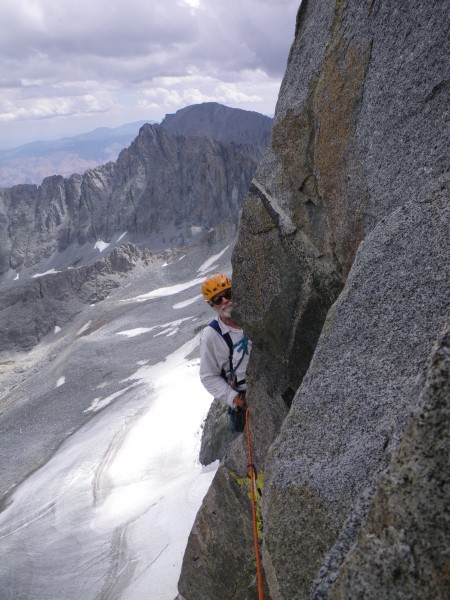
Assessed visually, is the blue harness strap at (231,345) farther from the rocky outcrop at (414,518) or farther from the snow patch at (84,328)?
the snow patch at (84,328)

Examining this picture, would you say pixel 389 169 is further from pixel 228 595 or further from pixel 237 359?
pixel 228 595

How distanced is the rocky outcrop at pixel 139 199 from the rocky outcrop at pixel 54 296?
3809 centimetres

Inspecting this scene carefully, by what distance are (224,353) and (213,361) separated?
1.07ft

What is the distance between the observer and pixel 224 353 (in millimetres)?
8859

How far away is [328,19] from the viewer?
7652 mm

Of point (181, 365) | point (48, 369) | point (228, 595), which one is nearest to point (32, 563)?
point (228, 595)

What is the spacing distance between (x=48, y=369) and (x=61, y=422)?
69.3 ft

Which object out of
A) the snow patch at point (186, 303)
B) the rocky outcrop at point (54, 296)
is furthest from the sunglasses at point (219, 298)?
the rocky outcrop at point (54, 296)

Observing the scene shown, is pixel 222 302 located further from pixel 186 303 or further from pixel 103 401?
pixel 186 303

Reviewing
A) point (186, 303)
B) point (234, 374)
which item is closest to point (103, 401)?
point (234, 374)

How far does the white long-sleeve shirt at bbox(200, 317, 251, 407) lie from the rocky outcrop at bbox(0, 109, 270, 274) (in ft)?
452

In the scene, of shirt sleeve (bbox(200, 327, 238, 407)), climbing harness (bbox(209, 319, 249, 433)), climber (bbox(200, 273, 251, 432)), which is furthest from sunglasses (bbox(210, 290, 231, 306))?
shirt sleeve (bbox(200, 327, 238, 407))

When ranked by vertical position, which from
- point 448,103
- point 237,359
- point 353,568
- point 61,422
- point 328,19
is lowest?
point 61,422

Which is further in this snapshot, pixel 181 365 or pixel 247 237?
pixel 181 365
